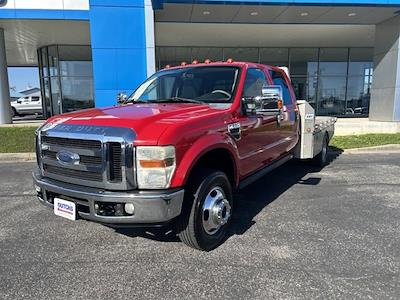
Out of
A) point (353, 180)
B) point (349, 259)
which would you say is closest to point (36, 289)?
point (349, 259)

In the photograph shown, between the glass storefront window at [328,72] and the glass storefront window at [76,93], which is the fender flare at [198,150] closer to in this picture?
the glass storefront window at [328,72]

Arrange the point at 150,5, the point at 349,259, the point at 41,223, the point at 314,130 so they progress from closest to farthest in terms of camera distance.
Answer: the point at 349,259
the point at 41,223
the point at 314,130
the point at 150,5

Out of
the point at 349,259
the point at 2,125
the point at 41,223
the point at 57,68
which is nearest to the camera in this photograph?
the point at 349,259

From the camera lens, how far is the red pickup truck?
10.1ft

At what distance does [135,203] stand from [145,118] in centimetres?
82

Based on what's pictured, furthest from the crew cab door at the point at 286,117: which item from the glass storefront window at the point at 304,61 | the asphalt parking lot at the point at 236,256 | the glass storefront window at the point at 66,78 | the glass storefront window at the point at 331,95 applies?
the glass storefront window at the point at 331,95

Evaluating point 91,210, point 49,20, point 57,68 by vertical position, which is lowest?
point 91,210

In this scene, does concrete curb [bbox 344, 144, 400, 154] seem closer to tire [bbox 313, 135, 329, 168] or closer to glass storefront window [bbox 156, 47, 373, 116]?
tire [bbox 313, 135, 329, 168]

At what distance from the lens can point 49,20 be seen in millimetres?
12500

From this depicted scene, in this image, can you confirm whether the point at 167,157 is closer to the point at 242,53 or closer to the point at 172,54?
the point at 172,54

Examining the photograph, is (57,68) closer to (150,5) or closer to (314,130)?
(150,5)

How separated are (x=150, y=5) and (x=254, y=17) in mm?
4012

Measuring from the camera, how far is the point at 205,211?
364 cm

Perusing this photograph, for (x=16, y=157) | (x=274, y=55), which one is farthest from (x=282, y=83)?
(x=274, y=55)
